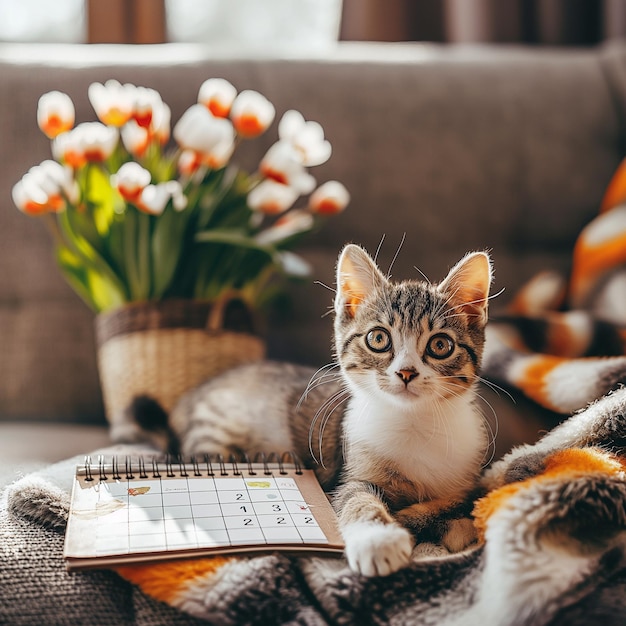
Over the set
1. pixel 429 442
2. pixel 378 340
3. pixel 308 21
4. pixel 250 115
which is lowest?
pixel 429 442

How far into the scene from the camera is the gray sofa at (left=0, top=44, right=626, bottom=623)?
1357mm

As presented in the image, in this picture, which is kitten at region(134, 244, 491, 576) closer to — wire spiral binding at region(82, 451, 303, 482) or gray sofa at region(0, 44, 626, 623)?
wire spiral binding at region(82, 451, 303, 482)

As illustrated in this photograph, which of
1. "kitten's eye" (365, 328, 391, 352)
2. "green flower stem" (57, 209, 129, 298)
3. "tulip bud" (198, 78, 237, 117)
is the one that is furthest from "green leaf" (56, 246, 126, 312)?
"kitten's eye" (365, 328, 391, 352)

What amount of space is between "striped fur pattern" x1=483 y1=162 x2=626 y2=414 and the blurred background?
0.67 m

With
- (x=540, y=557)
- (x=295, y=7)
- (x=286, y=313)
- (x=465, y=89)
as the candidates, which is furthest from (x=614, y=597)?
(x=295, y=7)

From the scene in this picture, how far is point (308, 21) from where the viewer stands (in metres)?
1.86

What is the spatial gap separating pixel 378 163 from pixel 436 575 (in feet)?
3.17

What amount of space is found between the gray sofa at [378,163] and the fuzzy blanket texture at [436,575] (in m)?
0.61

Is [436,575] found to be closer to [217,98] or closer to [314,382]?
[314,382]

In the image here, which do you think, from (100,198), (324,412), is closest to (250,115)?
(100,198)

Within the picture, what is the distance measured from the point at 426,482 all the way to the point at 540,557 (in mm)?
180

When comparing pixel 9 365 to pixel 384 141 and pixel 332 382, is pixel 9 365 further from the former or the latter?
pixel 384 141

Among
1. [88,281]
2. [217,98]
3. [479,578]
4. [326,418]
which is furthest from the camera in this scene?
[88,281]

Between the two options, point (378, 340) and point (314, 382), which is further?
point (314, 382)
